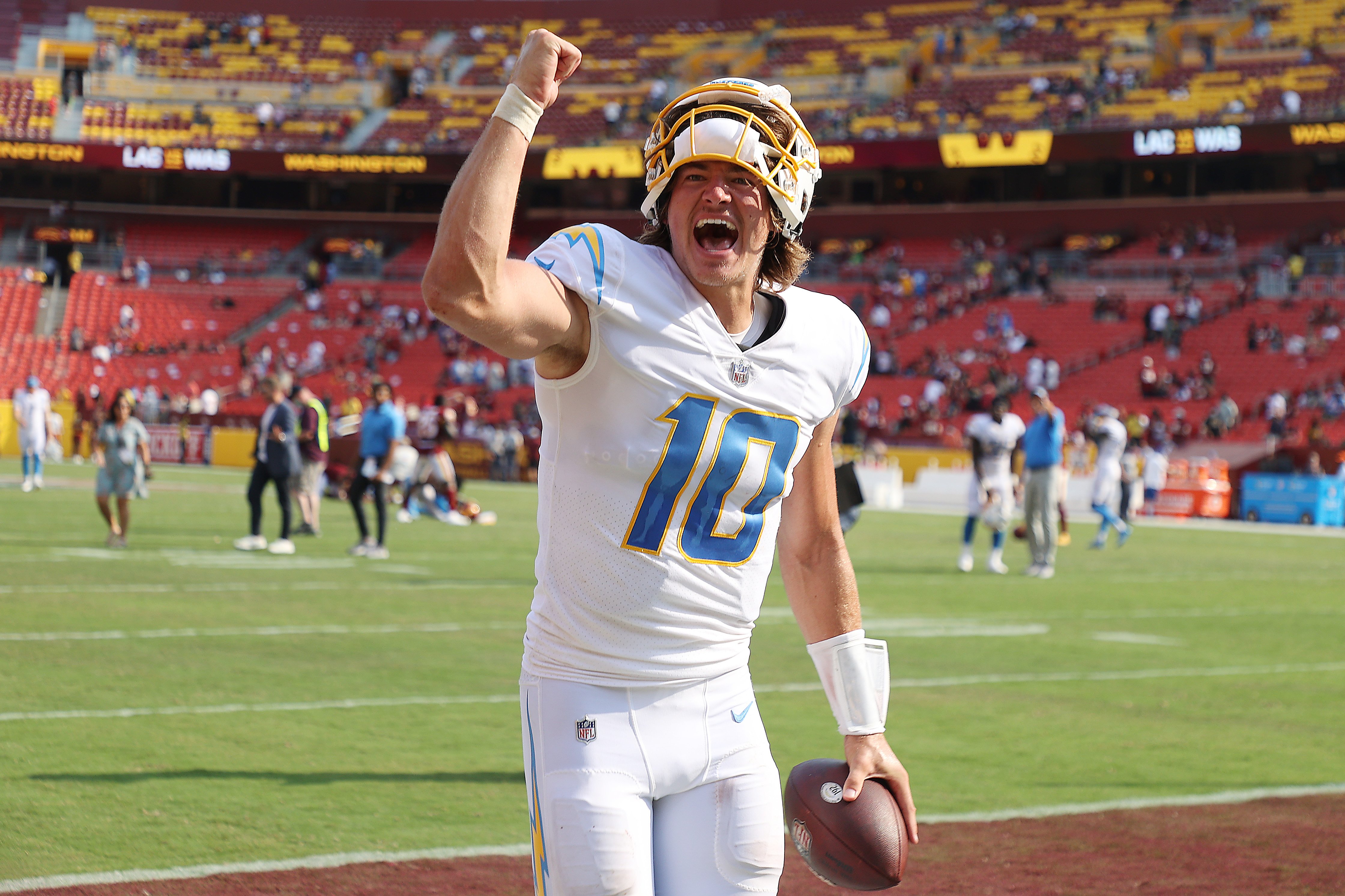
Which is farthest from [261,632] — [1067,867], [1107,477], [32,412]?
[32,412]

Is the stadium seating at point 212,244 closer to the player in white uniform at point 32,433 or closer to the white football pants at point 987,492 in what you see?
the player in white uniform at point 32,433

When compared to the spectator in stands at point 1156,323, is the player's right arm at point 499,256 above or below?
below

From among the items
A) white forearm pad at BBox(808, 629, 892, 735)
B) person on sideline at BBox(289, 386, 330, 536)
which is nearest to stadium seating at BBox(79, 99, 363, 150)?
person on sideline at BBox(289, 386, 330, 536)

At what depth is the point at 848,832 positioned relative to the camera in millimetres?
3096

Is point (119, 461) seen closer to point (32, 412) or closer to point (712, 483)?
point (32, 412)

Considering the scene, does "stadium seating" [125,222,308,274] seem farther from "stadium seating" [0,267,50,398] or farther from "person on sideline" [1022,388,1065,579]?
"person on sideline" [1022,388,1065,579]

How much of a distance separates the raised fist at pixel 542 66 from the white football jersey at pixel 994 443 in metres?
15.0

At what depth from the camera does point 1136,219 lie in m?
44.7

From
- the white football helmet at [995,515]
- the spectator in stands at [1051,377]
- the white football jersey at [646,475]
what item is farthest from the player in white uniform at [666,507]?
the spectator in stands at [1051,377]

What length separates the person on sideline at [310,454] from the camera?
59.1 feet

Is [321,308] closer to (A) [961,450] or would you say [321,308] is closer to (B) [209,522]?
(A) [961,450]

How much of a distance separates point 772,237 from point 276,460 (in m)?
14.0

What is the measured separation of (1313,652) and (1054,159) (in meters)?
33.0

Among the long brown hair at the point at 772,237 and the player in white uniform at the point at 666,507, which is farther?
the long brown hair at the point at 772,237
